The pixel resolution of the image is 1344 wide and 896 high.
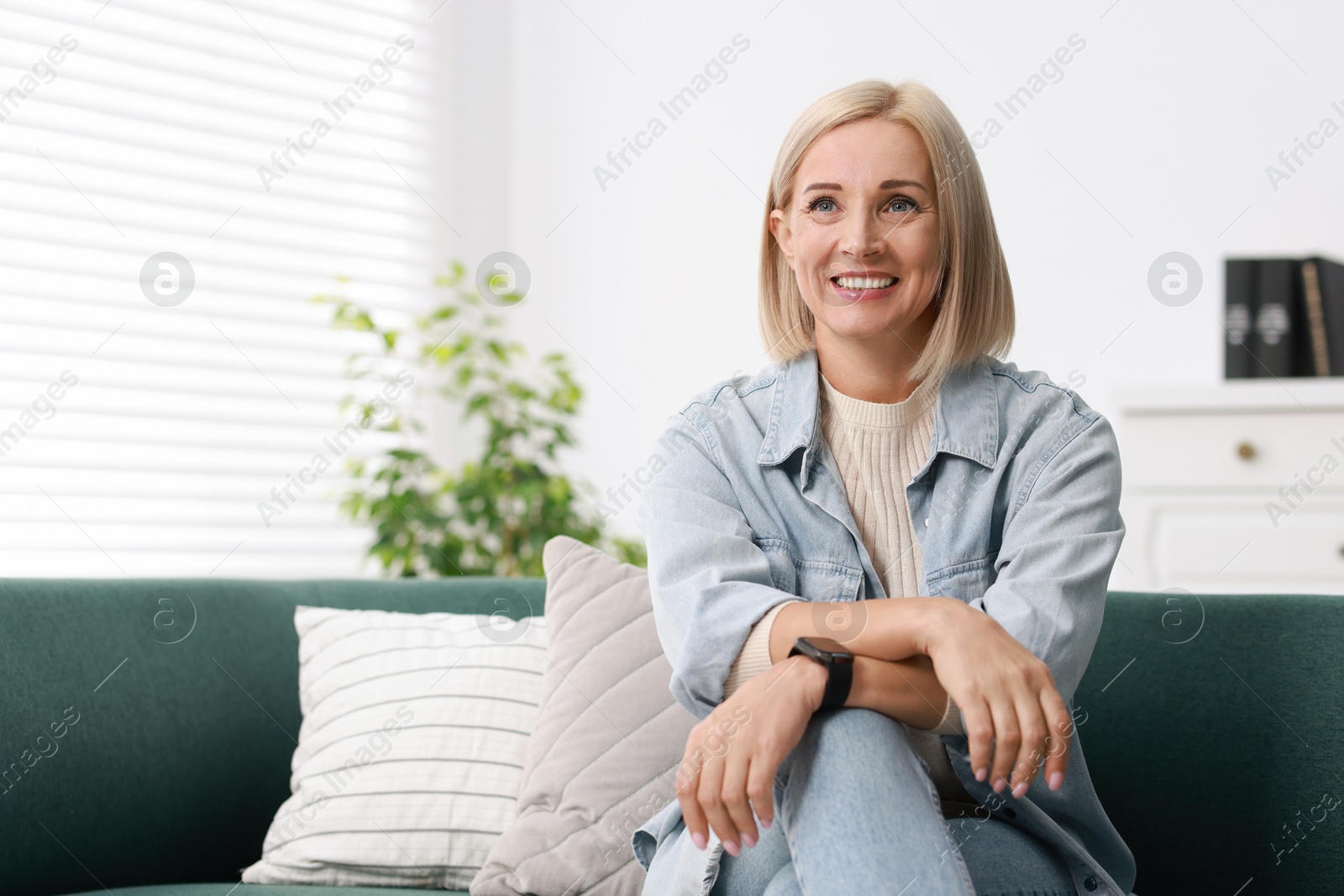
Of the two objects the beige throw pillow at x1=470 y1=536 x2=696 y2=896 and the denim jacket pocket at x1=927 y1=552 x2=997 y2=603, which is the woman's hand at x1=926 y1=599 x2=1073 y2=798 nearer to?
the denim jacket pocket at x1=927 y1=552 x2=997 y2=603

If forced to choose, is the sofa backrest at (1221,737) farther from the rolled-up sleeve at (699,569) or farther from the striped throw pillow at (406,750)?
the striped throw pillow at (406,750)

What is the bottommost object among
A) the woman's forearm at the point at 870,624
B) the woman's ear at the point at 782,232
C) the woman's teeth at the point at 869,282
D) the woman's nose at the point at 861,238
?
the woman's forearm at the point at 870,624

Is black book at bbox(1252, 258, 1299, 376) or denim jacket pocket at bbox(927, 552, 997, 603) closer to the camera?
denim jacket pocket at bbox(927, 552, 997, 603)

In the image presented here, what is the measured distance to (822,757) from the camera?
2.90 ft

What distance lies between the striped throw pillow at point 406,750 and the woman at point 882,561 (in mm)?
361

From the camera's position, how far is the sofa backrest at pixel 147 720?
139cm

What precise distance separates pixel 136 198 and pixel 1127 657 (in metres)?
2.23

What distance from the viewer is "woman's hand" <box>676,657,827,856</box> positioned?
2.91 feet

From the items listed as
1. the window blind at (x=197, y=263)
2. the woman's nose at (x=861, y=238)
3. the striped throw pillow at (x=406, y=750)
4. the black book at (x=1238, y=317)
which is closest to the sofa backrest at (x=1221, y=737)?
the woman's nose at (x=861, y=238)

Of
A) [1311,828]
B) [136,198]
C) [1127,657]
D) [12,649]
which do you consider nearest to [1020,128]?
[1127,657]

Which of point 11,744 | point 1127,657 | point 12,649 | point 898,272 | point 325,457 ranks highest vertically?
point 325,457

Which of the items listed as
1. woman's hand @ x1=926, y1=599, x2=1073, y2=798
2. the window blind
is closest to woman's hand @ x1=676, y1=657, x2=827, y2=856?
woman's hand @ x1=926, y1=599, x2=1073, y2=798

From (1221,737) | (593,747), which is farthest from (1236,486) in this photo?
(593,747)

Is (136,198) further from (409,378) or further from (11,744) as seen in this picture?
(11,744)
